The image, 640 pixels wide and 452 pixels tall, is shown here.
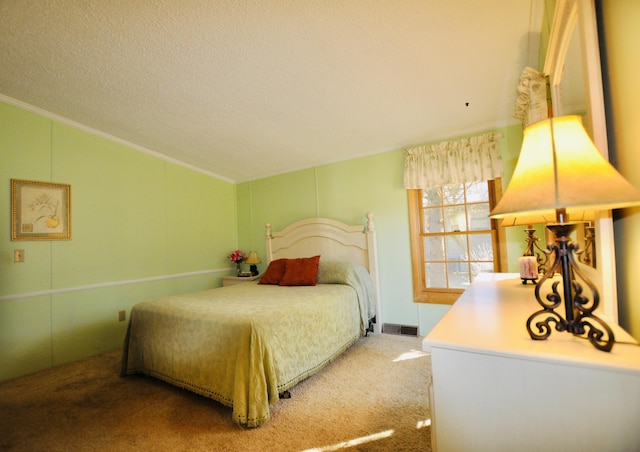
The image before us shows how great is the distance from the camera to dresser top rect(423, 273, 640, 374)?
2.14 ft

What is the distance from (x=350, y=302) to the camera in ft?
9.86

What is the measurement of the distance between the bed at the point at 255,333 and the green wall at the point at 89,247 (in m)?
1.04

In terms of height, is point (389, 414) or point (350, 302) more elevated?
point (350, 302)

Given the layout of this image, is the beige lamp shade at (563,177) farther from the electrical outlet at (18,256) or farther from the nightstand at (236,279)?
the electrical outlet at (18,256)

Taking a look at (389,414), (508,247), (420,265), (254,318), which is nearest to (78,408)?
(254,318)

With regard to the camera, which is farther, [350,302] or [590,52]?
[350,302]

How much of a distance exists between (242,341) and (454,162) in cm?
268

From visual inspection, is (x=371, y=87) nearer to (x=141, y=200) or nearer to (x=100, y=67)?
(x=100, y=67)

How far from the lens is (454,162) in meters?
3.08

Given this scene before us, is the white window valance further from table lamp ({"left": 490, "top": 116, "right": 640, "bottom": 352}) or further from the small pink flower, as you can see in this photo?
the small pink flower

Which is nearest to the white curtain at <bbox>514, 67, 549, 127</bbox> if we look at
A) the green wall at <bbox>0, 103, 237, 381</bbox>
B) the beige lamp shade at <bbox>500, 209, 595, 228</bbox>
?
the beige lamp shade at <bbox>500, 209, 595, 228</bbox>

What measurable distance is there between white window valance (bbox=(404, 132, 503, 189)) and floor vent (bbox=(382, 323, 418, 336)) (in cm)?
162

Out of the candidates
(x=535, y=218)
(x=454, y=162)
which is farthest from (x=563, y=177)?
(x=454, y=162)

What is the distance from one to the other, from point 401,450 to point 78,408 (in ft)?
7.37
